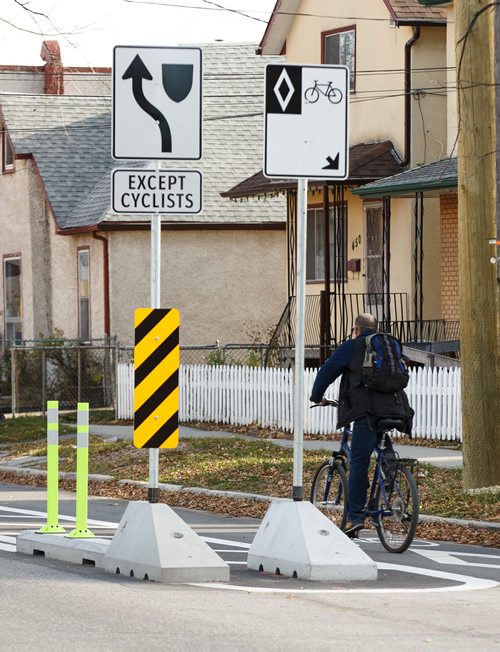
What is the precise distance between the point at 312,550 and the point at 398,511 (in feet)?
5.77

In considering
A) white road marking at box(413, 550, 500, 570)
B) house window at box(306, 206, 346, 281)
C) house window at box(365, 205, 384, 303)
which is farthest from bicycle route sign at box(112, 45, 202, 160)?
house window at box(365, 205, 384, 303)

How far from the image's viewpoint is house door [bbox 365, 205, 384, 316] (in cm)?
2739

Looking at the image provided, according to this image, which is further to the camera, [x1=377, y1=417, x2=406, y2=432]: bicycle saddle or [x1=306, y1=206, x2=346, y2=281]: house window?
[x1=306, y1=206, x2=346, y2=281]: house window

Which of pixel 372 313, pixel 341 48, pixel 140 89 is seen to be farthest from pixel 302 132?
pixel 341 48

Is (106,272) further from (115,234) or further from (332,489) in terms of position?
(332,489)

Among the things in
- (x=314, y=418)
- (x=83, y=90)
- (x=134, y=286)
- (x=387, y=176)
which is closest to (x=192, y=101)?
(x=314, y=418)

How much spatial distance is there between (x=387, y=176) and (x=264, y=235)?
322 inches

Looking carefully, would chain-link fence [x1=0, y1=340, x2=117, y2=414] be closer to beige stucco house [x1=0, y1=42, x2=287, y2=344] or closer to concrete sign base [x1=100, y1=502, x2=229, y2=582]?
beige stucco house [x1=0, y1=42, x2=287, y2=344]

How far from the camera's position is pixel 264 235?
33906mm

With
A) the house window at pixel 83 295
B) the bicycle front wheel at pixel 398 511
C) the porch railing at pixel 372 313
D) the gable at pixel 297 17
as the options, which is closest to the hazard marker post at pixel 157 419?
the bicycle front wheel at pixel 398 511

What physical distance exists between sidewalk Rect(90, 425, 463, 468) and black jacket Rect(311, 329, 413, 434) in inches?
217

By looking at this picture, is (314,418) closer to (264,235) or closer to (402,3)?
(402,3)

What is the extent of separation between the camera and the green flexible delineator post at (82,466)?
1141cm

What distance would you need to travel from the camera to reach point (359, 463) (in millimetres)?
12094
